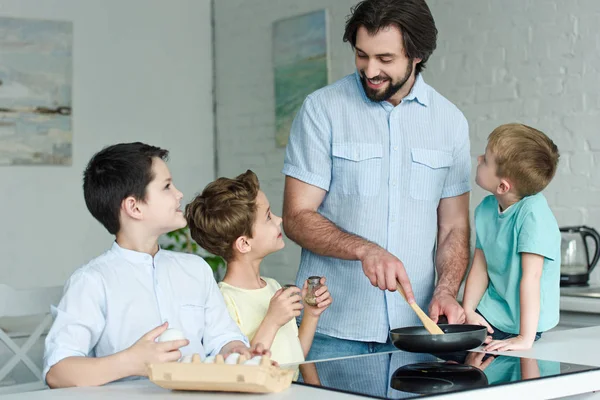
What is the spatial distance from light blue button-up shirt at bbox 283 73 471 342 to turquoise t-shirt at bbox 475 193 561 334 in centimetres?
24

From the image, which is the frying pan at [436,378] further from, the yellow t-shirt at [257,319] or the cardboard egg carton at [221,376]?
the yellow t-shirt at [257,319]

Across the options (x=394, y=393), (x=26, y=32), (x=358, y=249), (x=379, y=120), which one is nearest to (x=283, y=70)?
(x=26, y=32)

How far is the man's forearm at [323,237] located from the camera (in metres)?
2.13

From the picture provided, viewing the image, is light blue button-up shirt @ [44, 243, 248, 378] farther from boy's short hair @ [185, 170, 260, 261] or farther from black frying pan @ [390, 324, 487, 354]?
black frying pan @ [390, 324, 487, 354]

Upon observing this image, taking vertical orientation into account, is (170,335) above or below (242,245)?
below

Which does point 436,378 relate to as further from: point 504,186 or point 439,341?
point 504,186

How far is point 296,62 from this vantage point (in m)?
5.03

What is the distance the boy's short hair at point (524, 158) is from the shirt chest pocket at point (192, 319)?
2.63 ft

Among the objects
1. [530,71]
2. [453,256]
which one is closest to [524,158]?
[453,256]

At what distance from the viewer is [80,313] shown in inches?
68.7

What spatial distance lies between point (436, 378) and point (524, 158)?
809 mm

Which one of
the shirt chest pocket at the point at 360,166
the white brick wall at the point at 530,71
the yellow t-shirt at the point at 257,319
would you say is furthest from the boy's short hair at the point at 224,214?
the white brick wall at the point at 530,71

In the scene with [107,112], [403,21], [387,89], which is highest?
[107,112]

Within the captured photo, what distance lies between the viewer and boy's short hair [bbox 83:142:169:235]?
194 centimetres
